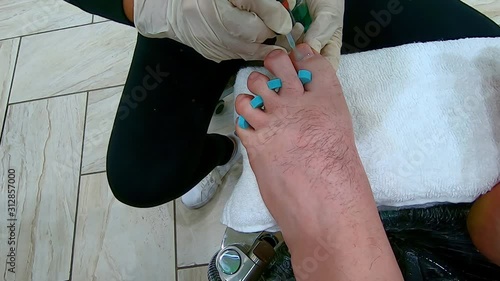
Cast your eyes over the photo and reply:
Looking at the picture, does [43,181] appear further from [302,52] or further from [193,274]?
[302,52]

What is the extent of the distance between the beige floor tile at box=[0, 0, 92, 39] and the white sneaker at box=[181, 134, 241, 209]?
0.82 m

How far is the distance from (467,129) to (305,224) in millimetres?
267

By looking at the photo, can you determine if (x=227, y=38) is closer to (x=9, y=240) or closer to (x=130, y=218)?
(x=130, y=218)

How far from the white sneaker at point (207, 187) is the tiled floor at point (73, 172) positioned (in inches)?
0.9

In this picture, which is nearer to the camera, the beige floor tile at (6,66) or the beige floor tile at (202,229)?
the beige floor tile at (202,229)

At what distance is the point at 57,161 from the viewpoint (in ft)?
4.52

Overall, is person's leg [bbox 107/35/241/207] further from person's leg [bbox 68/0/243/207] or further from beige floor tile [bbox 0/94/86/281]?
beige floor tile [bbox 0/94/86/281]

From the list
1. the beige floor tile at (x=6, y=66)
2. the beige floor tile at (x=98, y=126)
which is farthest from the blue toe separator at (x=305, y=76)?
the beige floor tile at (x=6, y=66)

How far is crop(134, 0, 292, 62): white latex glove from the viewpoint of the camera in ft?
2.02

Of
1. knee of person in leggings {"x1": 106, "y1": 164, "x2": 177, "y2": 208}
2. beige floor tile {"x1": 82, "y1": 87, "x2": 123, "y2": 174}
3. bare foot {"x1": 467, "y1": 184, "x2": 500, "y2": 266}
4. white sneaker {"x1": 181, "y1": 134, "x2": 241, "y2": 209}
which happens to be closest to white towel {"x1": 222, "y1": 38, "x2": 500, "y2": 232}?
bare foot {"x1": 467, "y1": 184, "x2": 500, "y2": 266}

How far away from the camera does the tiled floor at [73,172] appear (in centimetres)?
122

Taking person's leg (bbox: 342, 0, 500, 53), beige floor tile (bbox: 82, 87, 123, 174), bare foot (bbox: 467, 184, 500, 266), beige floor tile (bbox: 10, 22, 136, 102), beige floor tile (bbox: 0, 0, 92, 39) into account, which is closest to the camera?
bare foot (bbox: 467, 184, 500, 266)

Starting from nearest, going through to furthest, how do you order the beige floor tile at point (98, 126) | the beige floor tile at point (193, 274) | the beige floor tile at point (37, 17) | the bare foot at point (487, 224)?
the bare foot at point (487, 224) → the beige floor tile at point (193, 274) → the beige floor tile at point (98, 126) → the beige floor tile at point (37, 17)

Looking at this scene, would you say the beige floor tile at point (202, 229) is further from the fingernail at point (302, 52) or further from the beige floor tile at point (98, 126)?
the fingernail at point (302, 52)
